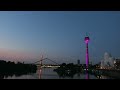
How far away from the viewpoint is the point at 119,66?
54438 millimetres

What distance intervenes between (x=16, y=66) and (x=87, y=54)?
22.0m
